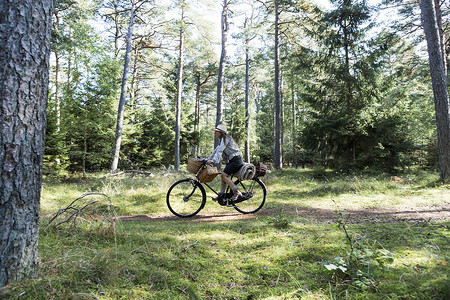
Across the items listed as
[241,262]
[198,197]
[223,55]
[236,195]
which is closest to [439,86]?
[236,195]

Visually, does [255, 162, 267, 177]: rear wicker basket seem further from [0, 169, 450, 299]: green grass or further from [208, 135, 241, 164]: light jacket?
[0, 169, 450, 299]: green grass

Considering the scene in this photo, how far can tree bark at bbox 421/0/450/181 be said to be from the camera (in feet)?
24.3

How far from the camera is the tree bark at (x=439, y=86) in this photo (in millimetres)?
7406

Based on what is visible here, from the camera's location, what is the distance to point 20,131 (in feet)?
5.88

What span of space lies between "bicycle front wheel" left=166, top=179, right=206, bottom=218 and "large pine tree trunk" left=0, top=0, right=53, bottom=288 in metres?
3.13

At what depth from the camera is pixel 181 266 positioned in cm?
245

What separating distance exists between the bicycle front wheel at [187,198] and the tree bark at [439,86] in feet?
26.8

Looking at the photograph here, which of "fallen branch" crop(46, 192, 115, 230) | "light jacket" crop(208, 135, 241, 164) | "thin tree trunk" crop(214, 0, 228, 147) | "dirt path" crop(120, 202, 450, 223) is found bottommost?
"dirt path" crop(120, 202, 450, 223)

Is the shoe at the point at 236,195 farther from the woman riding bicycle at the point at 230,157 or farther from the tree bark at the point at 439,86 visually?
the tree bark at the point at 439,86

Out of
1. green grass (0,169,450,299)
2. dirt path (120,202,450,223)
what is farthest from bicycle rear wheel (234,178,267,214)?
green grass (0,169,450,299)

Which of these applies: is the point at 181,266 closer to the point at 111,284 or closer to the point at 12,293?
the point at 111,284

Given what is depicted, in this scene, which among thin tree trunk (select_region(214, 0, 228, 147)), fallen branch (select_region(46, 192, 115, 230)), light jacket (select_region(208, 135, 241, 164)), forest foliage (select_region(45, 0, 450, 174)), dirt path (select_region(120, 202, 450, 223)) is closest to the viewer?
fallen branch (select_region(46, 192, 115, 230))

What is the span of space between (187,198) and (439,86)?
915 cm

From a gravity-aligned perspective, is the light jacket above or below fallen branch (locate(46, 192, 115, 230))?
above
